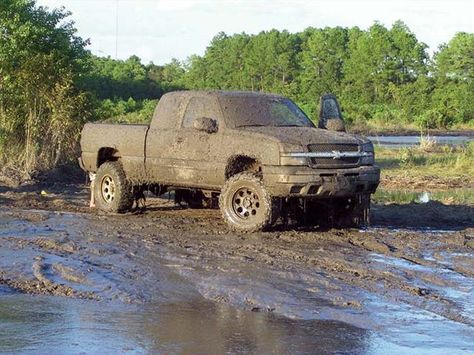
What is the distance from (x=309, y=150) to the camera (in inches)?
451

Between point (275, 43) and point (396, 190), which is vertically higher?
point (275, 43)

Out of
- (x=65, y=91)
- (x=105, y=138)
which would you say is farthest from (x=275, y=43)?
(x=105, y=138)

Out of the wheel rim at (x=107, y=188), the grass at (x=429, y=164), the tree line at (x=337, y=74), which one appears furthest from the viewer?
the tree line at (x=337, y=74)

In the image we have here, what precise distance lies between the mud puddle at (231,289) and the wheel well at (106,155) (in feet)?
6.82

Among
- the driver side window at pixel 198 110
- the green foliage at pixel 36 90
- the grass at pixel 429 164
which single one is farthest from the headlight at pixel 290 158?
the grass at pixel 429 164

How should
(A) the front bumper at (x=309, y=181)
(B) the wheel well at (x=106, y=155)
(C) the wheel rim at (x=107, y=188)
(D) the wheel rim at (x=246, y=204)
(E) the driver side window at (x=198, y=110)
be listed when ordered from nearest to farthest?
(A) the front bumper at (x=309, y=181)
(D) the wheel rim at (x=246, y=204)
(E) the driver side window at (x=198, y=110)
(C) the wheel rim at (x=107, y=188)
(B) the wheel well at (x=106, y=155)

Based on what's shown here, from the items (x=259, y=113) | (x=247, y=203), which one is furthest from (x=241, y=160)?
(x=259, y=113)

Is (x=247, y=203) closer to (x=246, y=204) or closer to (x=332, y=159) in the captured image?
(x=246, y=204)

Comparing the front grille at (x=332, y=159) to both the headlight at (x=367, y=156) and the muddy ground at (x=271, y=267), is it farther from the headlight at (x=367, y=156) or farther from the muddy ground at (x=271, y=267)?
the muddy ground at (x=271, y=267)

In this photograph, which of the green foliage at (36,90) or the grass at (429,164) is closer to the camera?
the green foliage at (36,90)

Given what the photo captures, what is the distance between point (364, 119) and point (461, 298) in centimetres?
5911

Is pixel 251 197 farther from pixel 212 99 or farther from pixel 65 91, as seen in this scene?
pixel 65 91

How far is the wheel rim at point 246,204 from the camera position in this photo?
11.7 m

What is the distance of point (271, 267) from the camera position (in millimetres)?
9406
